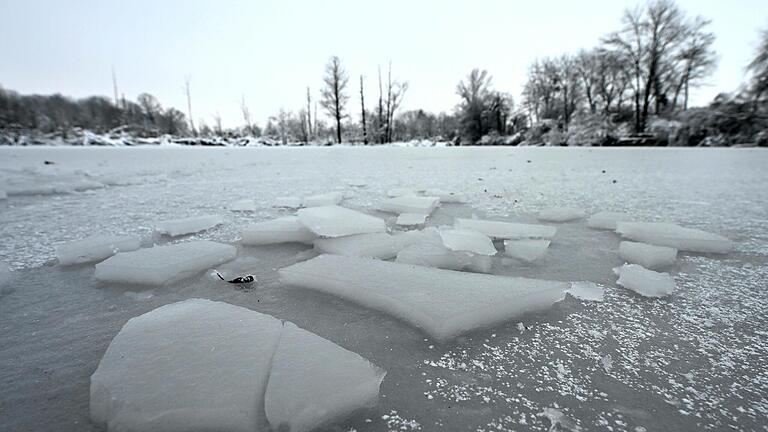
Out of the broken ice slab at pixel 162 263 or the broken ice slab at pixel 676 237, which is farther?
the broken ice slab at pixel 676 237

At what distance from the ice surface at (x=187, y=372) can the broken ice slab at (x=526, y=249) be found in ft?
2.99

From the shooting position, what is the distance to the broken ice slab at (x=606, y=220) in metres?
1.68

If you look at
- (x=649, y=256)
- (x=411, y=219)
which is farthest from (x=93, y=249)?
(x=649, y=256)

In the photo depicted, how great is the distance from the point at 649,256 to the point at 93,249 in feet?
6.61

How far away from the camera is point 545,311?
844 mm

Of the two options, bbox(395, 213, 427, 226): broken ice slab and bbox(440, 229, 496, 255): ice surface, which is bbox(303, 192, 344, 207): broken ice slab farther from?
bbox(440, 229, 496, 255): ice surface

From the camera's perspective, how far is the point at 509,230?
150cm

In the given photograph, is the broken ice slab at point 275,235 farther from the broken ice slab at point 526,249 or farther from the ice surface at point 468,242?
the broken ice slab at point 526,249

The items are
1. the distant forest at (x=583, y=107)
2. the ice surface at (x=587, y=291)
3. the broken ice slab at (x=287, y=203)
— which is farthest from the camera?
the distant forest at (x=583, y=107)

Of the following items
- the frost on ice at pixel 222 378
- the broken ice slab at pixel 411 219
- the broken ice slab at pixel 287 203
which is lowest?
the frost on ice at pixel 222 378

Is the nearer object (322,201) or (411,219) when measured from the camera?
(411,219)

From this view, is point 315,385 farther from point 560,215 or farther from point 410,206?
point 560,215

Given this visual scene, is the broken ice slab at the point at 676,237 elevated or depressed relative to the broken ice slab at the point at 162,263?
depressed

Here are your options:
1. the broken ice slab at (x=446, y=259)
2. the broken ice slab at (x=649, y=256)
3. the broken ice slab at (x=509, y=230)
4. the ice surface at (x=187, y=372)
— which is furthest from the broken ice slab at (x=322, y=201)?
the broken ice slab at (x=649, y=256)
